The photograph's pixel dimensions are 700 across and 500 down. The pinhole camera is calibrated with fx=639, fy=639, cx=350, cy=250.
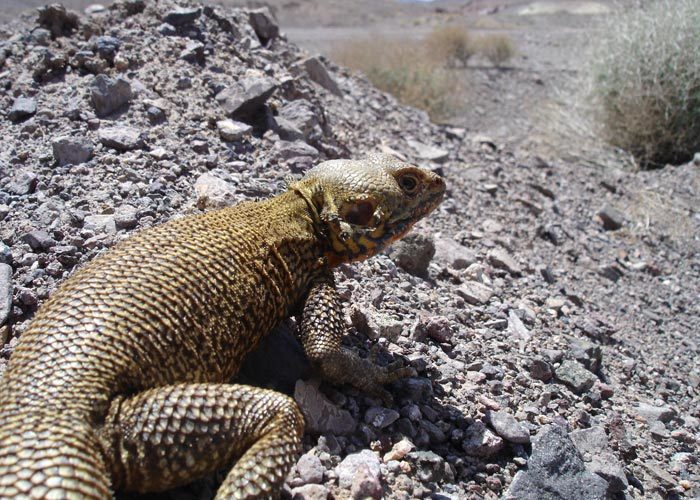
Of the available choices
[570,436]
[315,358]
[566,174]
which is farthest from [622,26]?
[315,358]

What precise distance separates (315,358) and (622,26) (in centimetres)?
1209

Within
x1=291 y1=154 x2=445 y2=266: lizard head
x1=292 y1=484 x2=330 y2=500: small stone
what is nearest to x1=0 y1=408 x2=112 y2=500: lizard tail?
x1=292 y1=484 x2=330 y2=500: small stone

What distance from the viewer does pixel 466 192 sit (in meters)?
8.82

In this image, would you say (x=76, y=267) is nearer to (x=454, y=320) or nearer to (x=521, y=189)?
(x=454, y=320)

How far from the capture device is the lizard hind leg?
2.82 metres

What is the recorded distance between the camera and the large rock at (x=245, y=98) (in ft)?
23.0

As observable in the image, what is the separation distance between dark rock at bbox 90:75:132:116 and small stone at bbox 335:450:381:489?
14.7 feet

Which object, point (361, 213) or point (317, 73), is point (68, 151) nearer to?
point (361, 213)

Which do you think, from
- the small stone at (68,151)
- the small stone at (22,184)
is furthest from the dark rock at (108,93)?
the small stone at (22,184)

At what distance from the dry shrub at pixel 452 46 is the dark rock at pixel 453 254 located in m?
18.1

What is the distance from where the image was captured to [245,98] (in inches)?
277

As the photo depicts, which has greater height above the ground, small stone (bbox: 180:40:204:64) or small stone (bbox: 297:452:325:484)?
small stone (bbox: 180:40:204:64)

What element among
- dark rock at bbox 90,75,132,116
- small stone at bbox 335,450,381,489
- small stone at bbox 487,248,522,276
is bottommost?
small stone at bbox 487,248,522,276

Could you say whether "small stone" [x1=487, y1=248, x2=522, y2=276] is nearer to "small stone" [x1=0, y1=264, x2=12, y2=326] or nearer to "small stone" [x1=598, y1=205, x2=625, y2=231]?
"small stone" [x1=598, y1=205, x2=625, y2=231]
